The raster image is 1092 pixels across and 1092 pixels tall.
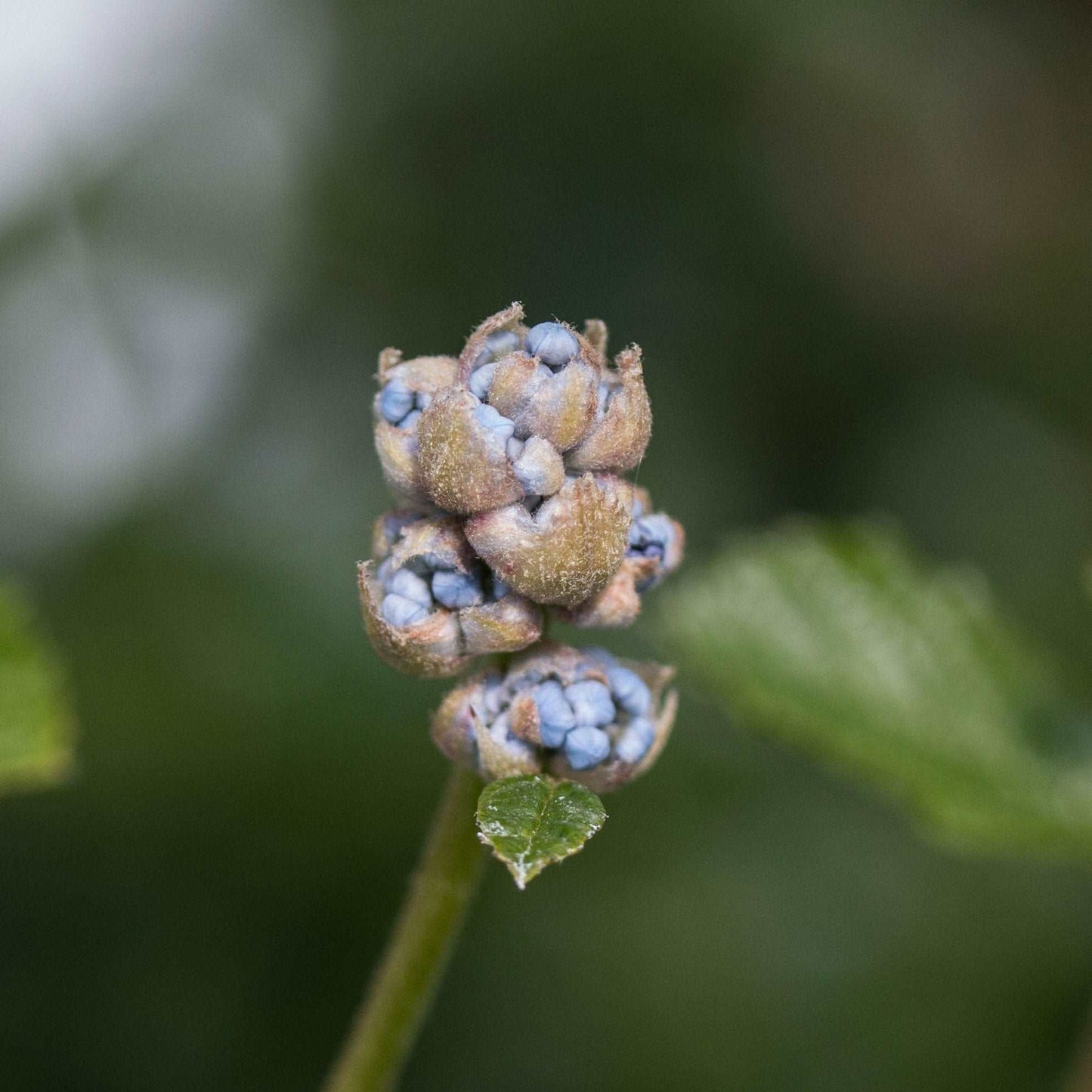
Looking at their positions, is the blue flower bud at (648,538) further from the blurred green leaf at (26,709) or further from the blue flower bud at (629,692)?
the blurred green leaf at (26,709)

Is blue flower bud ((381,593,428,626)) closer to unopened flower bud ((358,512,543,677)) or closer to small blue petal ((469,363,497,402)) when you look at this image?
unopened flower bud ((358,512,543,677))

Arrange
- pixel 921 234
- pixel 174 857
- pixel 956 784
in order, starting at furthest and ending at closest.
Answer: pixel 921 234
pixel 174 857
pixel 956 784

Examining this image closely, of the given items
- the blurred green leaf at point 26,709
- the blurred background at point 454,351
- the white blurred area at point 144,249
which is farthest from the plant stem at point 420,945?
the white blurred area at point 144,249

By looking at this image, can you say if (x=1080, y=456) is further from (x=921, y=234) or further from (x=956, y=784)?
(x=956, y=784)

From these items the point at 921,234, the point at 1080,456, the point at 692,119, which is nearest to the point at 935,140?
the point at 921,234

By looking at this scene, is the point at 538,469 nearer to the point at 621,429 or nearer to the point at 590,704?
the point at 621,429

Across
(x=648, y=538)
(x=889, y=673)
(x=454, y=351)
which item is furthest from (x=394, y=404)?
(x=454, y=351)

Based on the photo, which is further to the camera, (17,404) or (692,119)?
(692,119)
